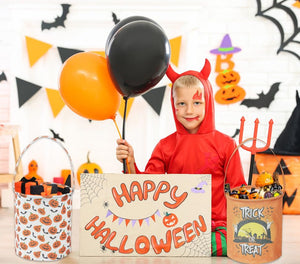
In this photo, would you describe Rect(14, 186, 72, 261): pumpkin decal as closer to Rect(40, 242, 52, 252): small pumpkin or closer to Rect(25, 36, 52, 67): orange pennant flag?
Rect(40, 242, 52, 252): small pumpkin

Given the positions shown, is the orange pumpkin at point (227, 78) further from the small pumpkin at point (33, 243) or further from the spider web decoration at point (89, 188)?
the small pumpkin at point (33, 243)

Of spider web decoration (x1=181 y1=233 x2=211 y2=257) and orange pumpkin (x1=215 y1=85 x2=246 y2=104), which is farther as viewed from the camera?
orange pumpkin (x1=215 y1=85 x2=246 y2=104)

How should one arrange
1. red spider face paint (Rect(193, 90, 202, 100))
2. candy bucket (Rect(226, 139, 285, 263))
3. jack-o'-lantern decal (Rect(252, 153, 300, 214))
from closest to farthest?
candy bucket (Rect(226, 139, 285, 263)), red spider face paint (Rect(193, 90, 202, 100)), jack-o'-lantern decal (Rect(252, 153, 300, 214))

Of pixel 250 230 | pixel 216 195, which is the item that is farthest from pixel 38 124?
pixel 250 230

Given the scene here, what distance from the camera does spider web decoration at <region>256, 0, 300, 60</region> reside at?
2320 mm

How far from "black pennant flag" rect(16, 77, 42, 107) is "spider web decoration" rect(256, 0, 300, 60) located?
156cm

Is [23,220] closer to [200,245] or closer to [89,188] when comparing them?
[89,188]

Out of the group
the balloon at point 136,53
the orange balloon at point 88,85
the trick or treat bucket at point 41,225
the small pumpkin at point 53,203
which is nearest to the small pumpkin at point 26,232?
the trick or treat bucket at point 41,225

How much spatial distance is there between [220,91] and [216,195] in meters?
1.06

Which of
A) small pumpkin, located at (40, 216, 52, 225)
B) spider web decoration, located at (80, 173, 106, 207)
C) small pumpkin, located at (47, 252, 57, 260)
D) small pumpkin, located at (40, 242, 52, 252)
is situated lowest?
small pumpkin, located at (47, 252, 57, 260)

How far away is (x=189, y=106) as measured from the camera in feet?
4.69

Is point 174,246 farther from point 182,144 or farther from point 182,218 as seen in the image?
point 182,144

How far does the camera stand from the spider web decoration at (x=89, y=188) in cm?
118

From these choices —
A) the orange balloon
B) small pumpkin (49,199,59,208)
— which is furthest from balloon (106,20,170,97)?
small pumpkin (49,199,59,208)
